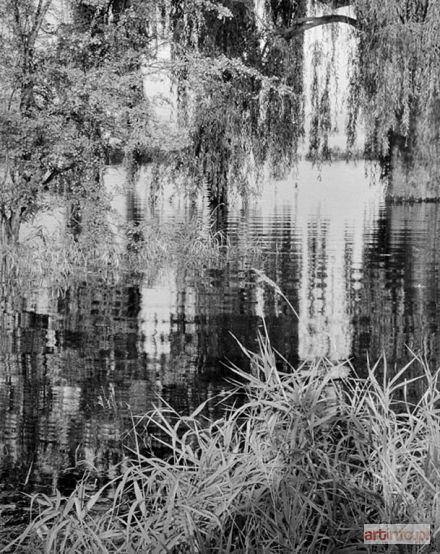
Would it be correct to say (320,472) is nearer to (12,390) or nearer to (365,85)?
(12,390)

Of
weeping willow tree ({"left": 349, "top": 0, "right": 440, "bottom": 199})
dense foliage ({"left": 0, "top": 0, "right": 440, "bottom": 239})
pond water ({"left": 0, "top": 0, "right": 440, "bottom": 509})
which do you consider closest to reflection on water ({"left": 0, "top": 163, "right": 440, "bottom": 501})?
pond water ({"left": 0, "top": 0, "right": 440, "bottom": 509})

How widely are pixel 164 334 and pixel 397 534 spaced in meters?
5.62

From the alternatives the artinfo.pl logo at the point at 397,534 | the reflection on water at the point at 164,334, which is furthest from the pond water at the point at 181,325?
the artinfo.pl logo at the point at 397,534

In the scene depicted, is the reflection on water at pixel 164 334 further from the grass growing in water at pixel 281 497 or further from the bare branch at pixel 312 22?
the bare branch at pixel 312 22

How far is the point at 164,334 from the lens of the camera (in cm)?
875

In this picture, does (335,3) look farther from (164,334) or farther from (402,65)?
(164,334)

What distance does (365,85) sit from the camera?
1606 cm

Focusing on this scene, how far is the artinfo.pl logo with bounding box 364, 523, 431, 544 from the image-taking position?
126 inches

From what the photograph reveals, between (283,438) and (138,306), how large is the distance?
697 cm

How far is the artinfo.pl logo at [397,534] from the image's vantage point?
3205mm

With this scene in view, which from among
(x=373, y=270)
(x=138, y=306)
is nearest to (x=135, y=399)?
(x=138, y=306)

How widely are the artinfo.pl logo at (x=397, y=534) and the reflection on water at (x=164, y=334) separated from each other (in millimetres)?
1187

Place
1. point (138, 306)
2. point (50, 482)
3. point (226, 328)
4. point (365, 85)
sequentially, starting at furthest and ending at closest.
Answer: point (365, 85) < point (138, 306) < point (226, 328) < point (50, 482)

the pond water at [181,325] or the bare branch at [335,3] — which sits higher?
the bare branch at [335,3]
